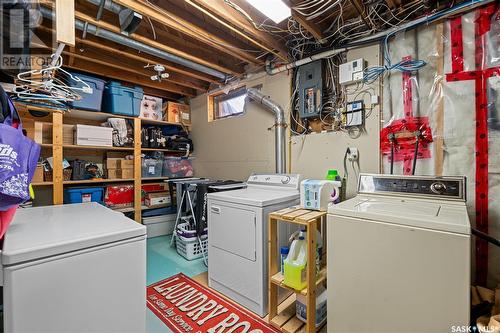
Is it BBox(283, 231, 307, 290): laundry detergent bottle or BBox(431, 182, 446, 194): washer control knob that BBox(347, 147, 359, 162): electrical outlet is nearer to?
BBox(431, 182, 446, 194): washer control knob

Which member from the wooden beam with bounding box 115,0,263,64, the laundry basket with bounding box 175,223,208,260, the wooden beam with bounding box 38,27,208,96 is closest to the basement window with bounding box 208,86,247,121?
the wooden beam with bounding box 38,27,208,96

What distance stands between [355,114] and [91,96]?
3237mm

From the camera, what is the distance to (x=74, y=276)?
2.94 feet

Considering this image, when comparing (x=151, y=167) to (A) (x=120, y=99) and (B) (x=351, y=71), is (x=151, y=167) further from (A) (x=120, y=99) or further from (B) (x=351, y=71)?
(B) (x=351, y=71)

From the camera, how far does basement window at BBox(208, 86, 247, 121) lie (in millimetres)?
3369

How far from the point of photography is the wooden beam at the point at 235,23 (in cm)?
176

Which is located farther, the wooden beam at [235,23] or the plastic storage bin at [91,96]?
the plastic storage bin at [91,96]

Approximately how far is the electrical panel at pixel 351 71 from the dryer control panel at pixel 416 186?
94cm

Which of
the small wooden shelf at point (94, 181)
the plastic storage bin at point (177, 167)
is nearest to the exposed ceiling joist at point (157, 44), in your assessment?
the plastic storage bin at point (177, 167)

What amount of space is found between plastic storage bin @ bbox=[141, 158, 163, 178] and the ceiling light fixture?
281 centimetres

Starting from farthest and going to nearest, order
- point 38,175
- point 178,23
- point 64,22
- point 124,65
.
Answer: point 124,65 → point 38,175 → point 178,23 → point 64,22

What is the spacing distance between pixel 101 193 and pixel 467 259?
12.4 feet

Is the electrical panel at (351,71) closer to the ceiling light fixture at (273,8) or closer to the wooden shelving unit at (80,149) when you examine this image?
the ceiling light fixture at (273,8)

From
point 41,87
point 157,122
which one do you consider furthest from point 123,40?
point 157,122
